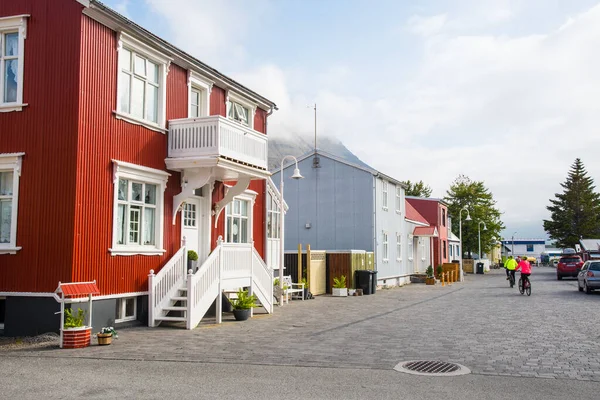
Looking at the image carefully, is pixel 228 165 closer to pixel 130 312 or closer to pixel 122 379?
pixel 130 312

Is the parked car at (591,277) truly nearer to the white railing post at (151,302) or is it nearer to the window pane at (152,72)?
the white railing post at (151,302)

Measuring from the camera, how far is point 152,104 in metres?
15.3

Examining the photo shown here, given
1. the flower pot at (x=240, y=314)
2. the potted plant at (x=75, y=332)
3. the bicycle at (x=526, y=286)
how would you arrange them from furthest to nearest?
the bicycle at (x=526, y=286) → the flower pot at (x=240, y=314) → the potted plant at (x=75, y=332)

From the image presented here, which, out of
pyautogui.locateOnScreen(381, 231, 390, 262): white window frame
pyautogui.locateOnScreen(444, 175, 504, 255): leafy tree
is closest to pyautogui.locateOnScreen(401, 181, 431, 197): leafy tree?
pyautogui.locateOnScreen(444, 175, 504, 255): leafy tree

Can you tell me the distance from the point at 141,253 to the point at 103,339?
328 centimetres

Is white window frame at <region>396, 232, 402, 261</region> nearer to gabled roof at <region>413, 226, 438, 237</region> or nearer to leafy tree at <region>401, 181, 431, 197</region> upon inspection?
gabled roof at <region>413, 226, 438, 237</region>

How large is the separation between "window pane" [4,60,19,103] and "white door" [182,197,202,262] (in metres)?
5.17

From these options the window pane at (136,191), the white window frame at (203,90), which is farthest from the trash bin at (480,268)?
the window pane at (136,191)

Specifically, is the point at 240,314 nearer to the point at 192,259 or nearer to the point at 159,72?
the point at 192,259

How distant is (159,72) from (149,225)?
13.4 ft

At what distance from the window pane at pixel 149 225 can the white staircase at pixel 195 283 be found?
78cm

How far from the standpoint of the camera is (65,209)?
41.3ft

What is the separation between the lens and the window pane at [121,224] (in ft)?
45.7

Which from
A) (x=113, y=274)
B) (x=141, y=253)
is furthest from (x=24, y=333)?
(x=141, y=253)
